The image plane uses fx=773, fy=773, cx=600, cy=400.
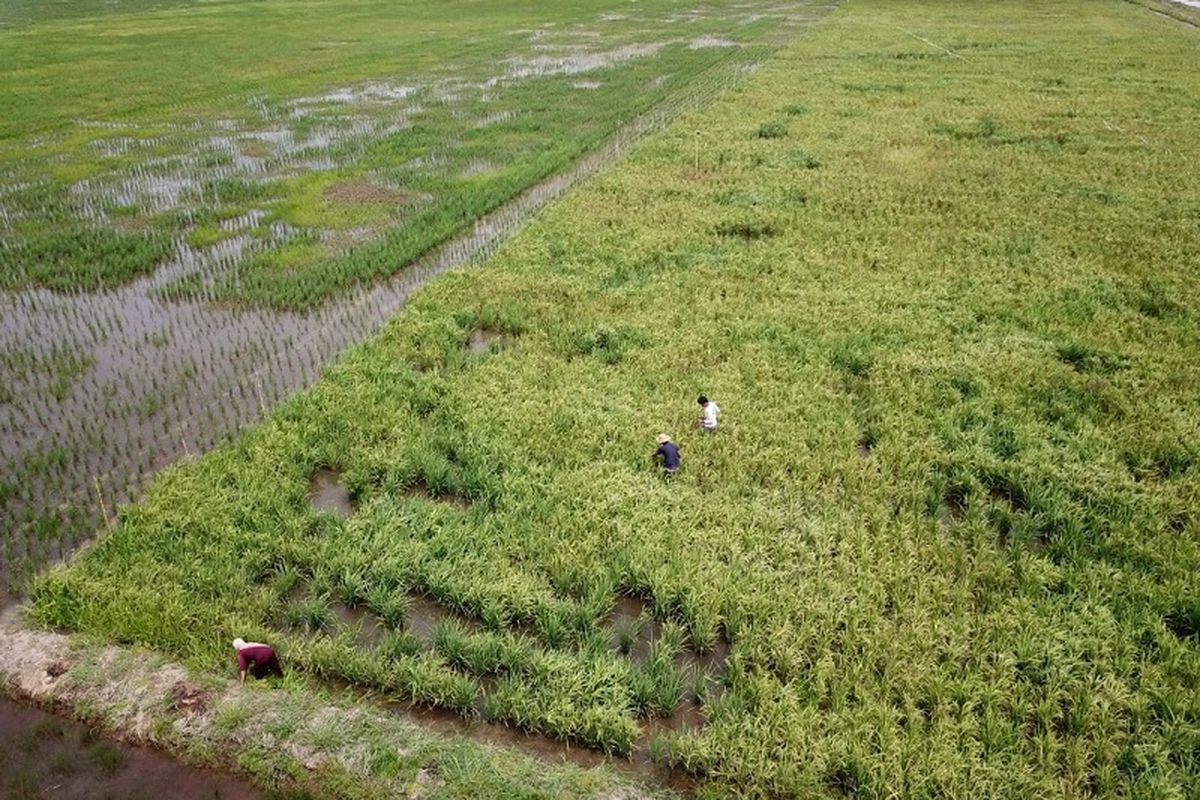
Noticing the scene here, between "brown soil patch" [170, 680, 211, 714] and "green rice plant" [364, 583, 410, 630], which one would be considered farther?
"green rice plant" [364, 583, 410, 630]

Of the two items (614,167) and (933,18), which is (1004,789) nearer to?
(614,167)

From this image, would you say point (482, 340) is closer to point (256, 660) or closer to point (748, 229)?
point (256, 660)

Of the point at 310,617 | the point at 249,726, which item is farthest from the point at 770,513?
the point at 249,726

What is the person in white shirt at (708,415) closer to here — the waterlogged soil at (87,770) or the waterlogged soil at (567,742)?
the waterlogged soil at (567,742)

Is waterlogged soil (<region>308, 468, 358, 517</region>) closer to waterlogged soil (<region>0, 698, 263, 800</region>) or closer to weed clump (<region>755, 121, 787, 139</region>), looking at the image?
waterlogged soil (<region>0, 698, 263, 800</region>)

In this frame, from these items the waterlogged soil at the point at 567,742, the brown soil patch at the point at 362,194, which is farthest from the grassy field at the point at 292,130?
the waterlogged soil at the point at 567,742

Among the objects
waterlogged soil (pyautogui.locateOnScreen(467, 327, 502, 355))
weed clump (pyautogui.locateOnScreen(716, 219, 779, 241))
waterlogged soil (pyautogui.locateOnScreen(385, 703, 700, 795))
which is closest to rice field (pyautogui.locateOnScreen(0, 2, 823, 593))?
waterlogged soil (pyautogui.locateOnScreen(467, 327, 502, 355))


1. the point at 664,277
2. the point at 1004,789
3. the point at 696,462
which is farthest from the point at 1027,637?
the point at 664,277
